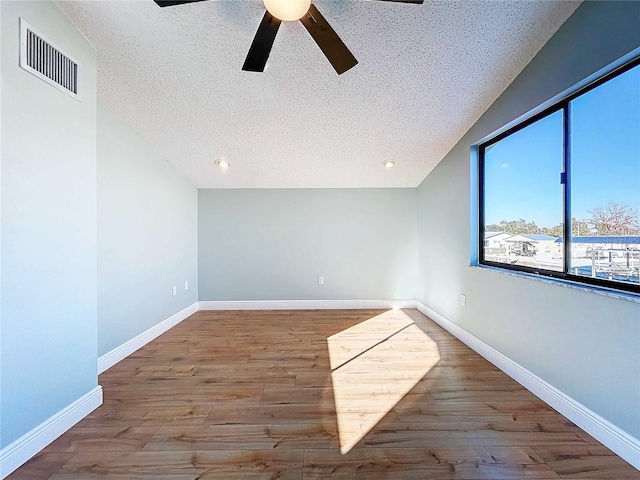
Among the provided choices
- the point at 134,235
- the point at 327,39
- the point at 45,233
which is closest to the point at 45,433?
the point at 45,233

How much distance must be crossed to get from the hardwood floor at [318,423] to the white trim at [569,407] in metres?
0.04

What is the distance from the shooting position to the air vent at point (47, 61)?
1.35 meters

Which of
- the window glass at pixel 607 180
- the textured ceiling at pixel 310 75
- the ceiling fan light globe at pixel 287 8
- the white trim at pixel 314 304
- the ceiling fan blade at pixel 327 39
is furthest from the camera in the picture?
the white trim at pixel 314 304

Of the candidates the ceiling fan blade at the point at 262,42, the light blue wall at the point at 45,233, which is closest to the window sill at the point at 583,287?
the ceiling fan blade at the point at 262,42

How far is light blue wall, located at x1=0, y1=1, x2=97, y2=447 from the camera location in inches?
50.5

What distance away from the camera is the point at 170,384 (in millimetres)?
2029

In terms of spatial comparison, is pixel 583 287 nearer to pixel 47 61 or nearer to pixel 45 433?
pixel 45 433

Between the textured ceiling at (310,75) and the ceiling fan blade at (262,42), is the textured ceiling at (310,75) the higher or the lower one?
the higher one

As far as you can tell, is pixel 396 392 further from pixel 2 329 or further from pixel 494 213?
pixel 2 329

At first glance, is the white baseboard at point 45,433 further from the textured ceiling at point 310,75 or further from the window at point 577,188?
the window at point 577,188

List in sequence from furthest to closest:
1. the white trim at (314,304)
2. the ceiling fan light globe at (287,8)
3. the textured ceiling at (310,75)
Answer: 1. the white trim at (314,304)
2. the textured ceiling at (310,75)
3. the ceiling fan light globe at (287,8)

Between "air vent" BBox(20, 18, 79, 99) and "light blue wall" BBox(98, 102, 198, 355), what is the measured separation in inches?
27.3

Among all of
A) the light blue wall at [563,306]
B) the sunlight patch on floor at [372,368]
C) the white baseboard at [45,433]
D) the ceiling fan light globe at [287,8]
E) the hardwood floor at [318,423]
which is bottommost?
the hardwood floor at [318,423]

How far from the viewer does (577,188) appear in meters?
1.74
